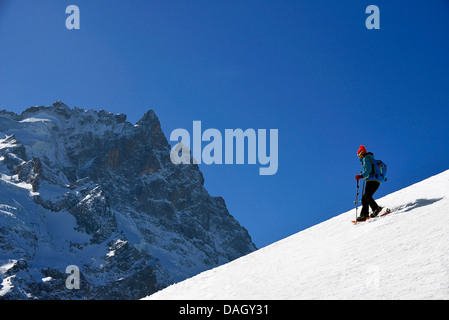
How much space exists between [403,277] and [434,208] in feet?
11.8

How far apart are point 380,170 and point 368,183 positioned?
43 cm

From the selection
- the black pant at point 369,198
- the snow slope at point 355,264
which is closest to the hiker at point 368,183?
the black pant at point 369,198

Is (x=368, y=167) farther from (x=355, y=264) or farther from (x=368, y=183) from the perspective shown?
(x=355, y=264)

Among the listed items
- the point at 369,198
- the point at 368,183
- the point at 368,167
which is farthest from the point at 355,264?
the point at 368,167

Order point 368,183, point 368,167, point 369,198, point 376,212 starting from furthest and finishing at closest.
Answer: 1. point 368,167
2. point 368,183
3. point 369,198
4. point 376,212

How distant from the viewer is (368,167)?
1084 cm

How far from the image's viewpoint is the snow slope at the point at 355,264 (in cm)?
606

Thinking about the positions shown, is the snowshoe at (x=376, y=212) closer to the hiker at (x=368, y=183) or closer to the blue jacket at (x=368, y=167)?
the hiker at (x=368, y=183)

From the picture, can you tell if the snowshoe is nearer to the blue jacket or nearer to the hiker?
the hiker

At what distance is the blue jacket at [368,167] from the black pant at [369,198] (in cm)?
12

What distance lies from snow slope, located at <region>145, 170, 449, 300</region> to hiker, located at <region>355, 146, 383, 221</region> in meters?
0.41

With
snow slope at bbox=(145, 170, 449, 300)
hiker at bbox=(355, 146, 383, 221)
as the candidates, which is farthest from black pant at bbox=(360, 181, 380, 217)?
snow slope at bbox=(145, 170, 449, 300)

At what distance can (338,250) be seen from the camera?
8.32 m
